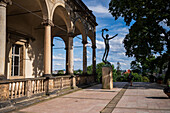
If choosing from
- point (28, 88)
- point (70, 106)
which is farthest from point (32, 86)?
point (70, 106)

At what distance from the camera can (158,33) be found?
13.8m

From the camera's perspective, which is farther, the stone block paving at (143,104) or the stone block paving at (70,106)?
the stone block paving at (70,106)

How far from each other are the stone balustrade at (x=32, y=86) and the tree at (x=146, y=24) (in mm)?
6280

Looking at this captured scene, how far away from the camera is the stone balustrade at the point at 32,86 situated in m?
5.44

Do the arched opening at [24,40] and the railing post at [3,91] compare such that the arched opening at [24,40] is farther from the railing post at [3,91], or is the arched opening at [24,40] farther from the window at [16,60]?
the railing post at [3,91]

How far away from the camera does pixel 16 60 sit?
11.5m

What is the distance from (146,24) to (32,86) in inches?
405

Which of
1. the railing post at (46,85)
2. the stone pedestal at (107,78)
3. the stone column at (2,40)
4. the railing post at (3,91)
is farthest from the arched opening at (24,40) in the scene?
the stone pedestal at (107,78)

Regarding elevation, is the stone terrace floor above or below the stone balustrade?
below

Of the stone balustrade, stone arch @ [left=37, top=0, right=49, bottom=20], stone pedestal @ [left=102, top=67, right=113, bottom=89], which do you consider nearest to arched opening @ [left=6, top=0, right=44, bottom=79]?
stone arch @ [left=37, top=0, right=49, bottom=20]

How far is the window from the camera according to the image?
36.3 ft

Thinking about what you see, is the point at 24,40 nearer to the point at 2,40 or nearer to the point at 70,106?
the point at 2,40

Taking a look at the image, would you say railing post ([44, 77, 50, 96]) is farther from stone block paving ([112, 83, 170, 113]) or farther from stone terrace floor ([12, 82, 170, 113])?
stone block paving ([112, 83, 170, 113])

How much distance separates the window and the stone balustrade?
8.63ft
